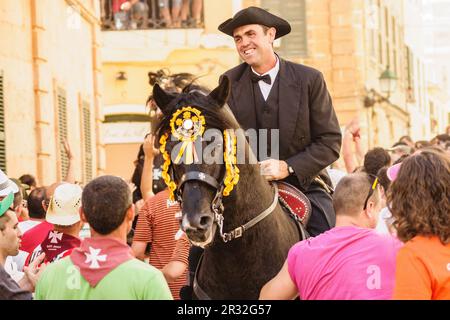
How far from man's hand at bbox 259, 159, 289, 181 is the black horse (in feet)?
0.58

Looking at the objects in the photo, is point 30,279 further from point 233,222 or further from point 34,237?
point 34,237

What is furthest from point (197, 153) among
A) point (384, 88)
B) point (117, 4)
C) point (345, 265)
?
point (384, 88)

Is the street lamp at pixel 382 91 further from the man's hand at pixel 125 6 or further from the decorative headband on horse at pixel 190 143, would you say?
the decorative headband on horse at pixel 190 143

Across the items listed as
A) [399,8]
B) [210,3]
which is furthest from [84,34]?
[399,8]

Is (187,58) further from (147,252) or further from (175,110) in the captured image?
(175,110)

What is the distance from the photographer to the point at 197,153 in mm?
6332

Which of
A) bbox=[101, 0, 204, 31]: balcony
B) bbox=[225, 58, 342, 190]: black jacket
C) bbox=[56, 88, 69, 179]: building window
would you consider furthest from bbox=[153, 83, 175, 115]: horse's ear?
bbox=[101, 0, 204, 31]: balcony

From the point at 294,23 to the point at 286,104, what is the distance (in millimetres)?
23789

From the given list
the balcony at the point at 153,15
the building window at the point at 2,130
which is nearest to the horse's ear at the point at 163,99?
the building window at the point at 2,130

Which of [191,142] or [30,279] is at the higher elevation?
[191,142]

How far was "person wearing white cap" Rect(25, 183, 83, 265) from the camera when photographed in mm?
7852

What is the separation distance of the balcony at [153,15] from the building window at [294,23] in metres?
3.44

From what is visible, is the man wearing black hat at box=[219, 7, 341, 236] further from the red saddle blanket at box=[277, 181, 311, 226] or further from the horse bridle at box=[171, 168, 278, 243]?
the horse bridle at box=[171, 168, 278, 243]

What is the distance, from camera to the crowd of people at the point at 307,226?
5359mm
